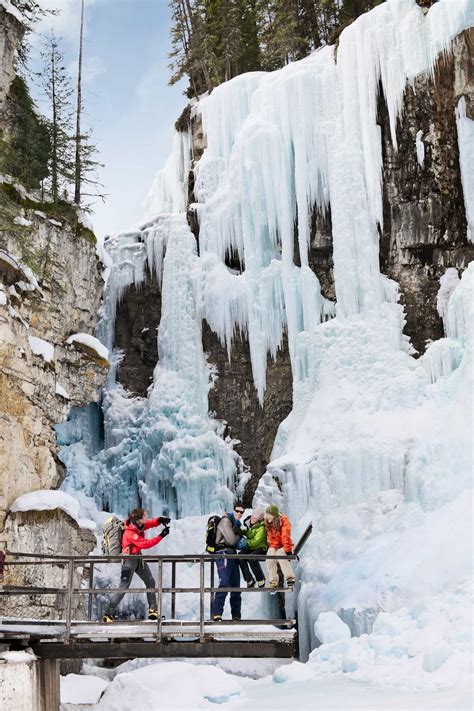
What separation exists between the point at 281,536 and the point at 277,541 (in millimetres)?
271

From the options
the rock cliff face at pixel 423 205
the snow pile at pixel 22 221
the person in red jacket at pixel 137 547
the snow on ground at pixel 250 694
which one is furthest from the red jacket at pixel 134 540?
the rock cliff face at pixel 423 205

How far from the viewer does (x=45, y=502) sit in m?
15.4

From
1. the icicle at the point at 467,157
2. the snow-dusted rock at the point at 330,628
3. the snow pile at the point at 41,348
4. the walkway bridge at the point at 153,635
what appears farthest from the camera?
the icicle at the point at 467,157

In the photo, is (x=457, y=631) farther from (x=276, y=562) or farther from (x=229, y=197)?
(x=229, y=197)

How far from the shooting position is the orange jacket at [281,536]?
10398 mm

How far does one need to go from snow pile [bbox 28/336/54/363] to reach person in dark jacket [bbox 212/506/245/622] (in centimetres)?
730

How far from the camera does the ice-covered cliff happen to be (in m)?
15.9

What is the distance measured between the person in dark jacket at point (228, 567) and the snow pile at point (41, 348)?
7296 millimetres

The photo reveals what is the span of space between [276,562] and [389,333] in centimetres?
936

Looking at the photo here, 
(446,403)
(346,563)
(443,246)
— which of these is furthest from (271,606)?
(443,246)

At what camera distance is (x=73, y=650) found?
9273mm

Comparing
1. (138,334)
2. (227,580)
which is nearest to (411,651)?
(227,580)

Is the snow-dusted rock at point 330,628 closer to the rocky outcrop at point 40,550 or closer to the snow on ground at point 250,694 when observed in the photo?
the snow on ground at point 250,694

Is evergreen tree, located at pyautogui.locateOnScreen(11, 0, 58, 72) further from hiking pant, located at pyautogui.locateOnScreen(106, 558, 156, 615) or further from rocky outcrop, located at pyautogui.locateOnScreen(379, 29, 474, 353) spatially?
hiking pant, located at pyautogui.locateOnScreen(106, 558, 156, 615)
